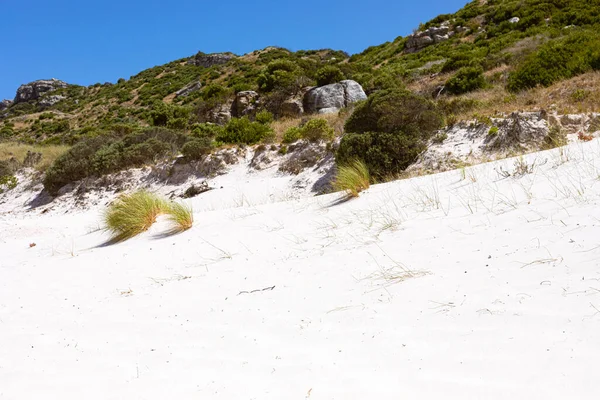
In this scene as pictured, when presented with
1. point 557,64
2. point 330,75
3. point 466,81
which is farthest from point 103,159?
point 557,64

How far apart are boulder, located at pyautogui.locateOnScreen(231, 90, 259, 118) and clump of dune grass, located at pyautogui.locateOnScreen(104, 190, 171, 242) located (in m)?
15.7

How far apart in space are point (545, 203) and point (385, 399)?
2.91 meters

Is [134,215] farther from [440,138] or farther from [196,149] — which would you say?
[440,138]

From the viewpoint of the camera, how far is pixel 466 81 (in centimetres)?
1614

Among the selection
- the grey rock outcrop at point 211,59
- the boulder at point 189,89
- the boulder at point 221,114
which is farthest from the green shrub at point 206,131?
the grey rock outcrop at point 211,59

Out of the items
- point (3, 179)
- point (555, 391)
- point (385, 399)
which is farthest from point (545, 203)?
point (3, 179)

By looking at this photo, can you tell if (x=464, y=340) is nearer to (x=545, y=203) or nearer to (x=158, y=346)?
(x=158, y=346)

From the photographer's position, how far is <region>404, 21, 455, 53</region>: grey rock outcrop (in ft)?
96.7

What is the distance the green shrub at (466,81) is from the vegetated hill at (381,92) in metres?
0.04

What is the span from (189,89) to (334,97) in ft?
66.8

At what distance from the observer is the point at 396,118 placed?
36.1 ft

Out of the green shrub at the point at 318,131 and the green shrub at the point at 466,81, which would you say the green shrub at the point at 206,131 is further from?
the green shrub at the point at 466,81

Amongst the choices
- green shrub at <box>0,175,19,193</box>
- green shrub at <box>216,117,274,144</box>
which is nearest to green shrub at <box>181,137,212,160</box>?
green shrub at <box>216,117,274,144</box>

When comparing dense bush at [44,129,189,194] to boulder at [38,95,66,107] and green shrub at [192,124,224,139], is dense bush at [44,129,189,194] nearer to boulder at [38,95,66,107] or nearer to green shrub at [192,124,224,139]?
green shrub at [192,124,224,139]
